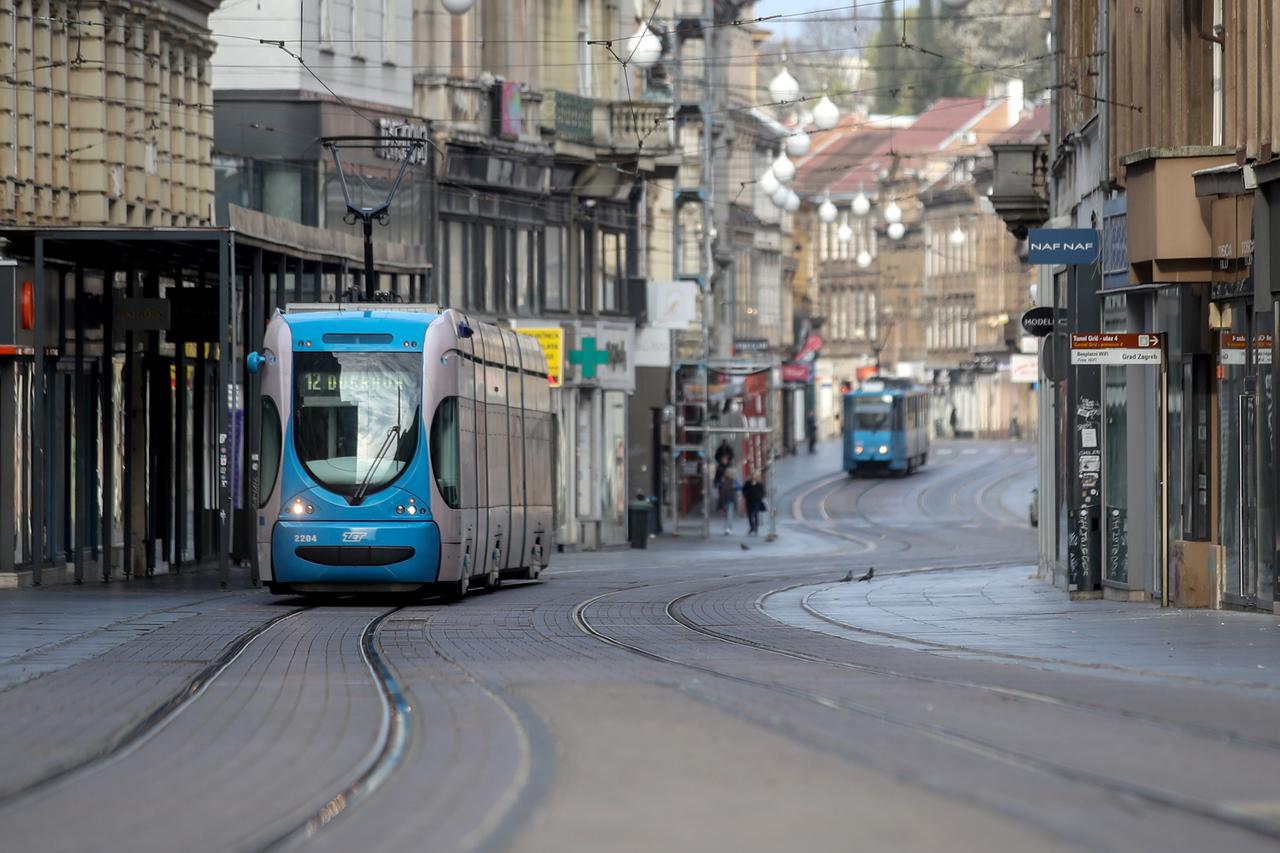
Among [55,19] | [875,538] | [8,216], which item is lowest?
[875,538]

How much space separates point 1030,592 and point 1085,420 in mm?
2500

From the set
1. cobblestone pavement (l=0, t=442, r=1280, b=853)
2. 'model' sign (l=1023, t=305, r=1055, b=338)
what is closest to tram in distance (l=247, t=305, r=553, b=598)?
cobblestone pavement (l=0, t=442, r=1280, b=853)

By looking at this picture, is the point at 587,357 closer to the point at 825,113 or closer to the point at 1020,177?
the point at 825,113

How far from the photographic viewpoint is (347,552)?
25.8 metres

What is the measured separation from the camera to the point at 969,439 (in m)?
133

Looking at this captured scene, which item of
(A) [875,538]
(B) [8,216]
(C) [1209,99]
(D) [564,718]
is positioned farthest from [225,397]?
(A) [875,538]

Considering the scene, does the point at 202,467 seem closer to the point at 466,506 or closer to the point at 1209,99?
the point at 466,506

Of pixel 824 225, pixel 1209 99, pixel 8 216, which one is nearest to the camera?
pixel 1209 99

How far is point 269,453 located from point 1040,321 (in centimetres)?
988

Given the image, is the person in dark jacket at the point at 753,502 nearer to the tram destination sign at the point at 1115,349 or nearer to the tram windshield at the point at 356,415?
the tram windshield at the point at 356,415

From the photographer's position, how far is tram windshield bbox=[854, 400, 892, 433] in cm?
8694

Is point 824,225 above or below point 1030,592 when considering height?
above

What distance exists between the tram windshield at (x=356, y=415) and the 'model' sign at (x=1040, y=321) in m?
8.17

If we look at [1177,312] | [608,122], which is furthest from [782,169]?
[1177,312]
